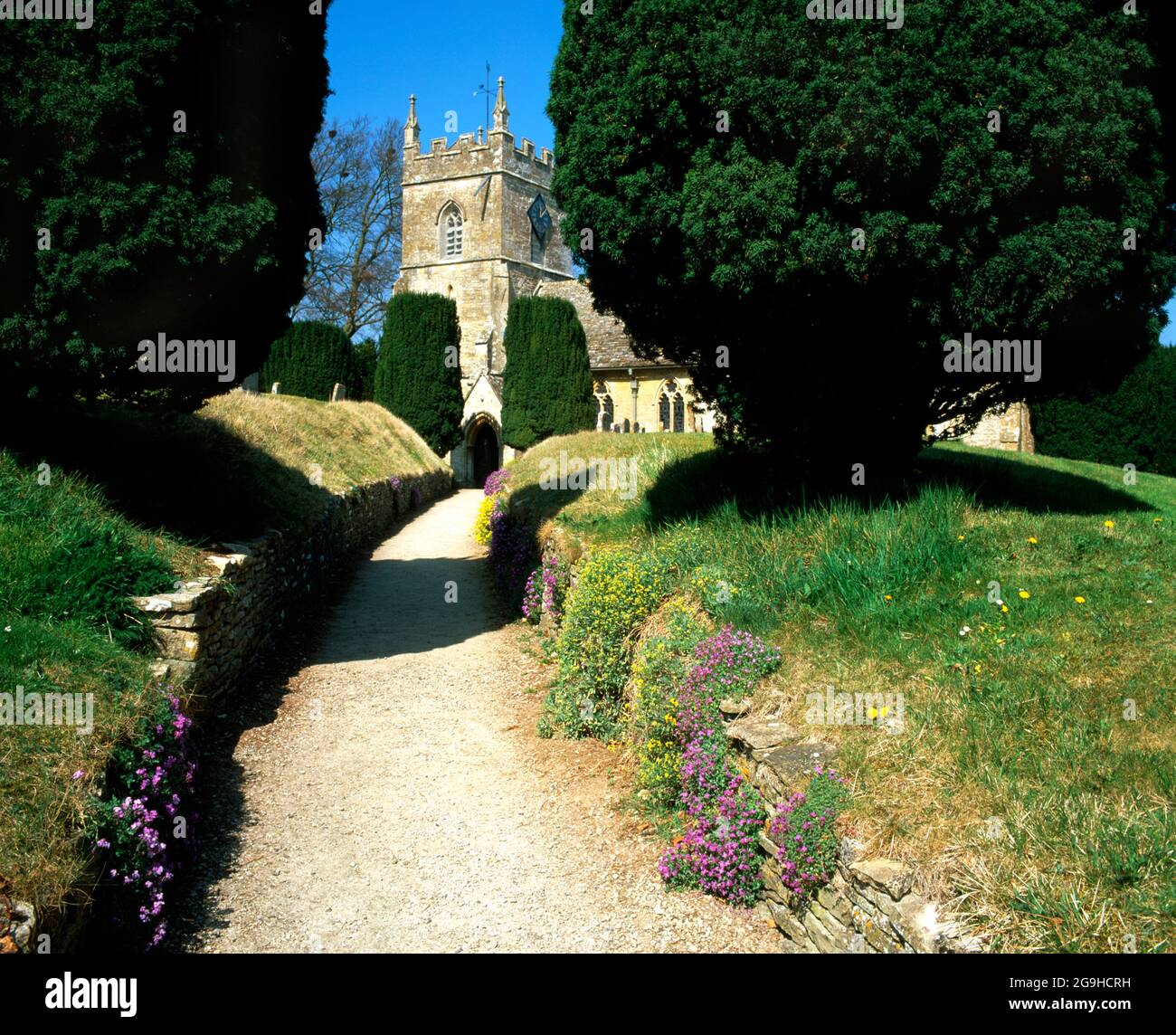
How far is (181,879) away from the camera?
5.29 meters

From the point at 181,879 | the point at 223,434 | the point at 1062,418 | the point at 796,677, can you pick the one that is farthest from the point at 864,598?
the point at 1062,418

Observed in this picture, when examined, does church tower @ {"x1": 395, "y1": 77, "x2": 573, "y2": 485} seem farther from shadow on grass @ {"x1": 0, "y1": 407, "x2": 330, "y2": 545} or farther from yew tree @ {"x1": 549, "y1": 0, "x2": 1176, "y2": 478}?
yew tree @ {"x1": 549, "y1": 0, "x2": 1176, "y2": 478}

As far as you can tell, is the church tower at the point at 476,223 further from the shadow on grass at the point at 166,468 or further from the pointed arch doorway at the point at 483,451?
the shadow on grass at the point at 166,468

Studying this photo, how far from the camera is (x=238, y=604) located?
8.28 metres

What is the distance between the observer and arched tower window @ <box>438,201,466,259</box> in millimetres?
45312

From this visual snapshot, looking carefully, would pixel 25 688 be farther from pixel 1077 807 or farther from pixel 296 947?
pixel 1077 807

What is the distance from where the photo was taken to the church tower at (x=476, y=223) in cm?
4425

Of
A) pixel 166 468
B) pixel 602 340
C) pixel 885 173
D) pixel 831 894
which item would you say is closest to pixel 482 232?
pixel 602 340

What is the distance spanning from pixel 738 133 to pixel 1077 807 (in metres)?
5.66

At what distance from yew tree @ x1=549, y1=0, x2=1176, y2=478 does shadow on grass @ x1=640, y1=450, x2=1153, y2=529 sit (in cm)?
118

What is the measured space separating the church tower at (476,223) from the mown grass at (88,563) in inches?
1276

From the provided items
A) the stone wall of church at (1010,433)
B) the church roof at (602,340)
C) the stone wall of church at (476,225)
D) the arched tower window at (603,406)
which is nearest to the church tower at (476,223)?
the stone wall of church at (476,225)

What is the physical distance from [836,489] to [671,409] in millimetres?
25651

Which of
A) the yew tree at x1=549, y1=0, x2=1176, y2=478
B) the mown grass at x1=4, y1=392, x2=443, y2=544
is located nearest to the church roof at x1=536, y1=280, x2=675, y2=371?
the mown grass at x1=4, y1=392, x2=443, y2=544
